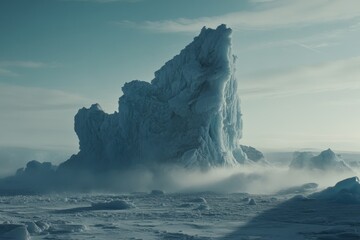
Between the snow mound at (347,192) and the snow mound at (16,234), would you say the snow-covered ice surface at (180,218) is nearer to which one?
the snow mound at (16,234)

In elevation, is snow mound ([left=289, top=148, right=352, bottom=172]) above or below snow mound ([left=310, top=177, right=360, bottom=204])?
above

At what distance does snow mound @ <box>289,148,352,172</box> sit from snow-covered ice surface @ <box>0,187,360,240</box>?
2220cm

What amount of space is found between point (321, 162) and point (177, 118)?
20.4 m

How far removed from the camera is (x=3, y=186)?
2101 inches

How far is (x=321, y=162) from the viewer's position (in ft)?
191

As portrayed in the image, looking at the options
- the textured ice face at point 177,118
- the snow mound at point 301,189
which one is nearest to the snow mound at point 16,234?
the textured ice face at point 177,118

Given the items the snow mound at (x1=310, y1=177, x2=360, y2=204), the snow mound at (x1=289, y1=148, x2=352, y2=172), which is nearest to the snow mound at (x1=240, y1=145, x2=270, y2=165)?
the snow mound at (x1=289, y1=148, x2=352, y2=172)

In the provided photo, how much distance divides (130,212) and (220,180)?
20.4 metres

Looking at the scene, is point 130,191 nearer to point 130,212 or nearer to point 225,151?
point 225,151

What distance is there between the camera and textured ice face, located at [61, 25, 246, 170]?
48.6 metres

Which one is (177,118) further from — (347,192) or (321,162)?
(347,192)

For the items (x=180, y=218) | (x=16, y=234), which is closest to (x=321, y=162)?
(x=180, y=218)

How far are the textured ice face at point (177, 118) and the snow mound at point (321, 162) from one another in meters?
11.0

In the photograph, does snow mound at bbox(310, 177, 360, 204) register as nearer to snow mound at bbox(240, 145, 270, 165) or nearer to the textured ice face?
the textured ice face
